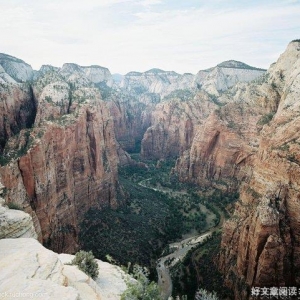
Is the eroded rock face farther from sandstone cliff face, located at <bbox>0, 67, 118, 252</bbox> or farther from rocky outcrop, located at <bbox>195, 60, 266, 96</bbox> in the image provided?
rocky outcrop, located at <bbox>195, 60, 266, 96</bbox>

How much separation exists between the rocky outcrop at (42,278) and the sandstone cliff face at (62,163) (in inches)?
767

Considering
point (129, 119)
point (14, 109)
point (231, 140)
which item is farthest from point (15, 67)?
point (231, 140)

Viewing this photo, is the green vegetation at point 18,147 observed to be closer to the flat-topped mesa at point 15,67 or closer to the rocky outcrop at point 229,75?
the flat-topped mesa at point 15,67

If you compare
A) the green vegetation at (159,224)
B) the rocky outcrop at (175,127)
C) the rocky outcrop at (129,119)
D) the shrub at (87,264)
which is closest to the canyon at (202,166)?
the green vegetation at (159,224)

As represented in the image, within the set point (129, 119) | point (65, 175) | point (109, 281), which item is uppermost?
point (109, 281)

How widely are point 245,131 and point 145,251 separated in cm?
3758

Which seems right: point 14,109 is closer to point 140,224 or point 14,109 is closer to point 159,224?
point 140,224

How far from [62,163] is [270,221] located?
2872cm

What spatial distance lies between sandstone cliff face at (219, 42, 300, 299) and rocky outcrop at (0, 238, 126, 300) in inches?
833

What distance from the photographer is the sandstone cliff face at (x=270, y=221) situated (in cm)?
3384

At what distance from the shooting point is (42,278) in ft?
45.4

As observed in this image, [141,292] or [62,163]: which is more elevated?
[141,292]

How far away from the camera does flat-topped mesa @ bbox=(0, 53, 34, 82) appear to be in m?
128

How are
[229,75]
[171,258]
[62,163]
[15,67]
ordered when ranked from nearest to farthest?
[62,163] → [171,258] → [15,67] → [229,75]
